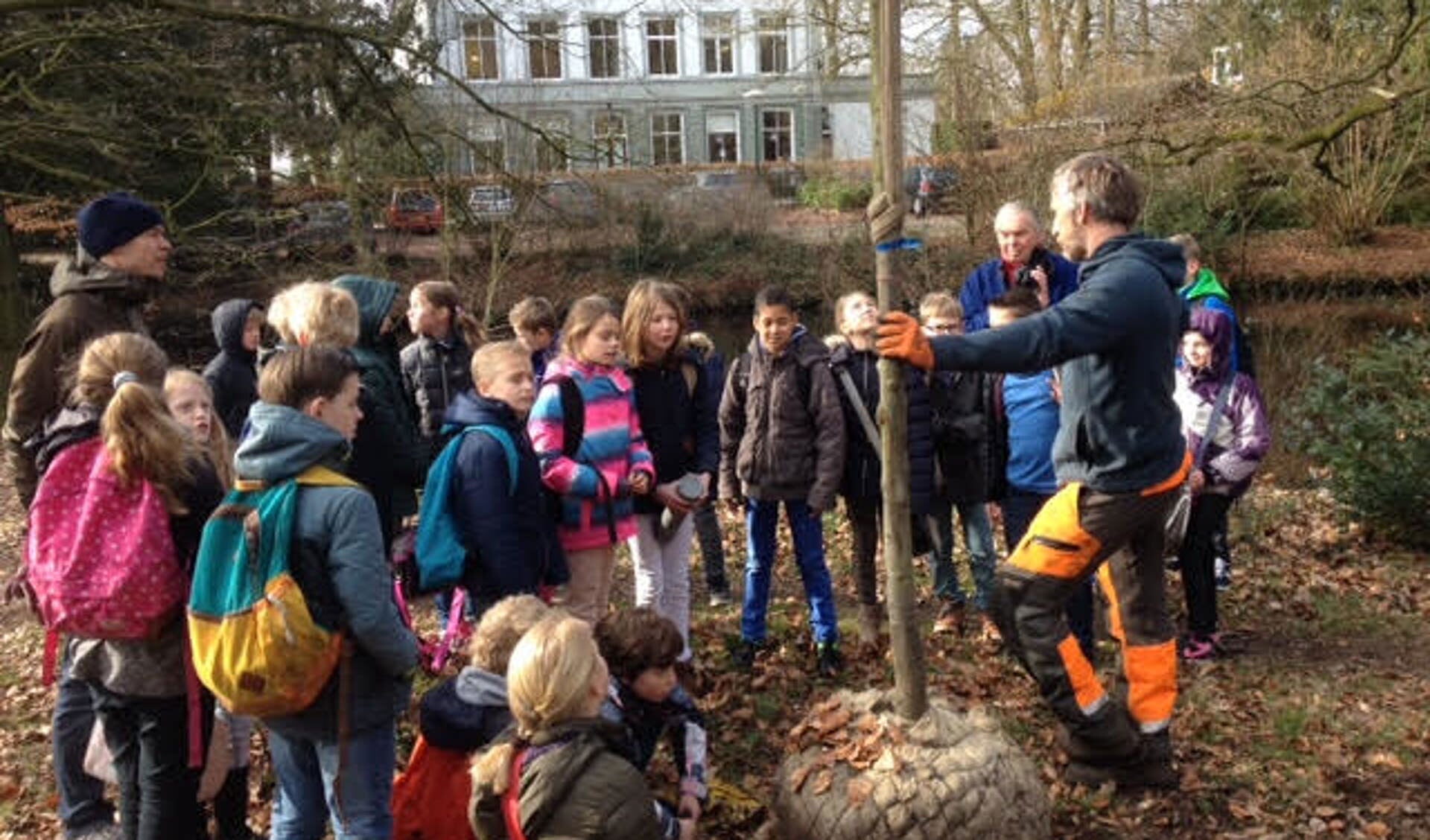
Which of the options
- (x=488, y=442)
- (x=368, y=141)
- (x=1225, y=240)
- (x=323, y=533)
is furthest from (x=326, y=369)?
(x=1225, y=240)

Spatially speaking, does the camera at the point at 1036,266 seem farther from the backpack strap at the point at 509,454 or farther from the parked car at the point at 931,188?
the parked car at the point at 931,188

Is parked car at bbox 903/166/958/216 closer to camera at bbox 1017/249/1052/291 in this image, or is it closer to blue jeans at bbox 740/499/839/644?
camera at bbox 1017/249/1052/291

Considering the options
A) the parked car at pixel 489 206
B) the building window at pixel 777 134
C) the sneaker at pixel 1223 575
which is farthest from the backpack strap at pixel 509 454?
the building window at pixel 777 134

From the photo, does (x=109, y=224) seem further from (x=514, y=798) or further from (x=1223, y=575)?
(x=1223, y=575)

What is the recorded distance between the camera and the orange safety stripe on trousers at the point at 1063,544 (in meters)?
4.14

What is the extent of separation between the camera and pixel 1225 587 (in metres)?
7.01

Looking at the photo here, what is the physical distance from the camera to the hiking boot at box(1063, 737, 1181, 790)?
435 centimetres

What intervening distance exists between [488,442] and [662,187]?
23.1 m

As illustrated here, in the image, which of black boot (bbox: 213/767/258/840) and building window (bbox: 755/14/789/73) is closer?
black boot (bbox: 213/767/258/840)

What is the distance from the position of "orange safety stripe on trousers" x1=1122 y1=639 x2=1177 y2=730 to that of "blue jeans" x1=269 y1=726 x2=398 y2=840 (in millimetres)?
2636

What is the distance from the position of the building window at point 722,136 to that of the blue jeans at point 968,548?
45.5m

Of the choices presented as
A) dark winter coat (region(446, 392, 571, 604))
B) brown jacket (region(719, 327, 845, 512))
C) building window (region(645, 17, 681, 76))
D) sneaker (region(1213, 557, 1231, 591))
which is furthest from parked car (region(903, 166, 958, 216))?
building window (region(645, 17, 681, 76))

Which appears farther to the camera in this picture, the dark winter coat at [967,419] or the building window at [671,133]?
the building window at [671,133]

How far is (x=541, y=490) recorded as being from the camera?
14.6 feet
